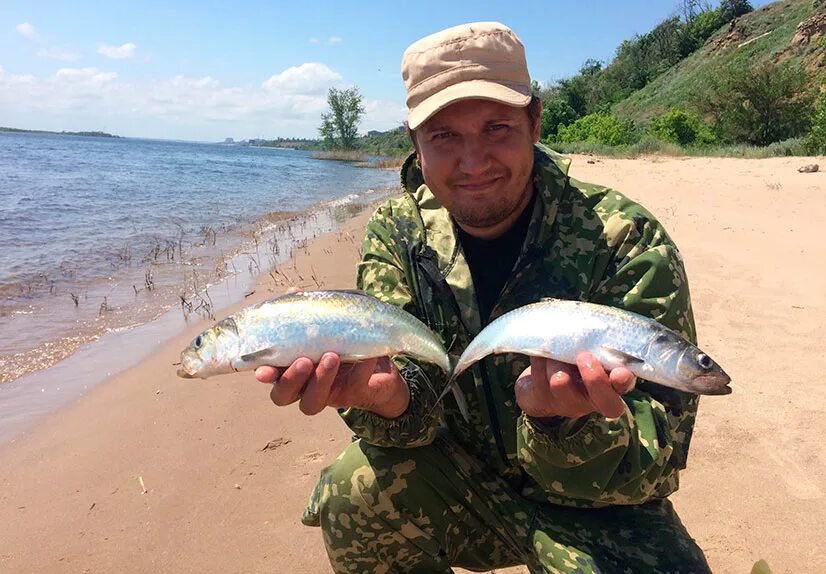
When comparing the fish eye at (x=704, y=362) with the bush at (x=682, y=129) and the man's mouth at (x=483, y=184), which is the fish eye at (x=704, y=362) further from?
the bush at (x=682, y=129)

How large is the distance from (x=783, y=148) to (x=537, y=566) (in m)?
26.0

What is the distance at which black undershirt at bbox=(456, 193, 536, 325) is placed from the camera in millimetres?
2938

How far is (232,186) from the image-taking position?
30.8 meters

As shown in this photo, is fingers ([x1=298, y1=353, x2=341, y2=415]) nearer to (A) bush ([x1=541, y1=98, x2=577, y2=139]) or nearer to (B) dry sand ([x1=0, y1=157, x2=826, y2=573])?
(B) dry sand ([x1=0, y1=157, x2=826, y2=573])

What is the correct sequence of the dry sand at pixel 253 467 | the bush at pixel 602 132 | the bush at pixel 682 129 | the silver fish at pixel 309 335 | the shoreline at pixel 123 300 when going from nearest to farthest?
the silver fish at pixel 309 335 < the dry sand at pixel 253 467 < the shoreline at pixel 123 300 < the bush at pixel 682 129 < the bush at pixel 602 132

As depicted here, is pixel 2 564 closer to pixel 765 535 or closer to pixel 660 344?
pixel 660 344

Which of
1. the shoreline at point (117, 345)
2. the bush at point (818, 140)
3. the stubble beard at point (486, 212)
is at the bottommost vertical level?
the shoreline at point (117, 345)

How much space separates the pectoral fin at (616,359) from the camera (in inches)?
81.7

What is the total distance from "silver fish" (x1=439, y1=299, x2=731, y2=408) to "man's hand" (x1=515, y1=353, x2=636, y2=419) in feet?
0.15

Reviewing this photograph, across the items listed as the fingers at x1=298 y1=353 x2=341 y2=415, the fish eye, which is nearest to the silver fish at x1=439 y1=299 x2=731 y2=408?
the fish eye

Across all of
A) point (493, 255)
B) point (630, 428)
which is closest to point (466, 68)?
point (493, 255)

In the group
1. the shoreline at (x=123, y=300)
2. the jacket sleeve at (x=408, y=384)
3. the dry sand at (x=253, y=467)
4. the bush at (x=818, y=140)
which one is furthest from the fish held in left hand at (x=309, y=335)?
the bush at (x=818, y=140)

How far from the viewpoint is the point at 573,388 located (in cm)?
214

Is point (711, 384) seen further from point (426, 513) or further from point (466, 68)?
point (466, 68)
